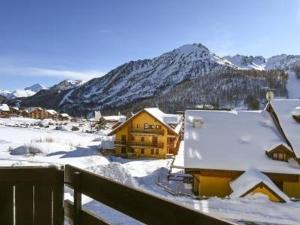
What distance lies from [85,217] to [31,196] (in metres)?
0.72

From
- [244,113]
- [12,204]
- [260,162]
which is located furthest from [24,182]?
[244,113]

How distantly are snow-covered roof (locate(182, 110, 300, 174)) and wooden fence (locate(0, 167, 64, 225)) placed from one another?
83.7ft

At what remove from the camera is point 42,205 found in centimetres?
480

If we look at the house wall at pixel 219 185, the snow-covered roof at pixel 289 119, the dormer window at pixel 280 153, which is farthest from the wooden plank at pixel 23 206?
the snow-covered roof at pixel 289 119

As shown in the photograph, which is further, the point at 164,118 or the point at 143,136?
the point at 164,118

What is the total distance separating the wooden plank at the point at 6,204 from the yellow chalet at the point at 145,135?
50.6m

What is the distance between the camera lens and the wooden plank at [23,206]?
187 inches

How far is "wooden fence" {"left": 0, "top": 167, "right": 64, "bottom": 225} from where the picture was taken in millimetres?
4727

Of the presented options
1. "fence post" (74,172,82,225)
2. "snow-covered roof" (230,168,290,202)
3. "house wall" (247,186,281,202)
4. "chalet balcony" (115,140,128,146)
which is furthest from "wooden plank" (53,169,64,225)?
"chalet balcony" (115,140,128,146)

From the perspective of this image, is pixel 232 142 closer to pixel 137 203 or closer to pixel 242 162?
pixel 242 162

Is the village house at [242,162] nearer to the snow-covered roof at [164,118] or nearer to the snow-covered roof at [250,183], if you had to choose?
the snow-covered roof at [250,183]

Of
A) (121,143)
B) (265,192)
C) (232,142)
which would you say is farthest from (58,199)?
(121,143)

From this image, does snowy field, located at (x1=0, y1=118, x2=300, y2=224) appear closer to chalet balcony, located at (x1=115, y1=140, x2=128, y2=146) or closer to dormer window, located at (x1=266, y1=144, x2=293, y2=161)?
chalet balcony, located at (x1=115, y1=140, x2=128, y2=146)

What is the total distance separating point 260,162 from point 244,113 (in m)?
9.33
